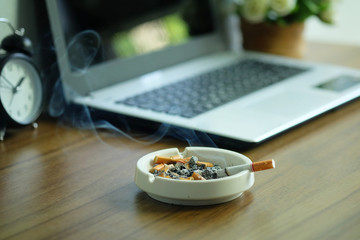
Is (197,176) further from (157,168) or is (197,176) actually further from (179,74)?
(179,74)

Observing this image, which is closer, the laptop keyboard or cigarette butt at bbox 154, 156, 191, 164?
cigarette butt at bbox 154, 156, 191, 164

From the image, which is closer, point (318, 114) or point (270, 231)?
point (270, 231)

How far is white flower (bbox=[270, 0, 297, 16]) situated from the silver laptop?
0.11 meters

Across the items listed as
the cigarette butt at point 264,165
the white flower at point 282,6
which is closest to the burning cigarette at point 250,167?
the cigarette butt at point 264,165

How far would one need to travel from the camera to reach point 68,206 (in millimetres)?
696

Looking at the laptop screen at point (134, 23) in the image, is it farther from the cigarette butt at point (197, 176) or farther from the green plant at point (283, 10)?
the cigarette butt at point (197, 176)

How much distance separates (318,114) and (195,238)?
0.45m

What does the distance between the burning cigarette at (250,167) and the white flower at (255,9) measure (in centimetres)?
72

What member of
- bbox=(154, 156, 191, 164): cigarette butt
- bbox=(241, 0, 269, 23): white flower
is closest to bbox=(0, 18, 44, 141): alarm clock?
bbox=(154, 156, 191, 164): cigarette butt

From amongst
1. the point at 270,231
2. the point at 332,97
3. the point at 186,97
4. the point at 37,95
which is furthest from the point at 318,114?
the point at 37,95

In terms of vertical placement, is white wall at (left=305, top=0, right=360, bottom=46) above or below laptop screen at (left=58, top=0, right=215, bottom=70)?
below

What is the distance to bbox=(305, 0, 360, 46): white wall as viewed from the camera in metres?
2.06

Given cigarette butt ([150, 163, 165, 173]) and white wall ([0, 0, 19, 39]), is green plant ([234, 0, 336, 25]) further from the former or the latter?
cigarette butt ([150, 163, 165, 173])

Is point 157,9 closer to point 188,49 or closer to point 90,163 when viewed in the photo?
point 188,49
